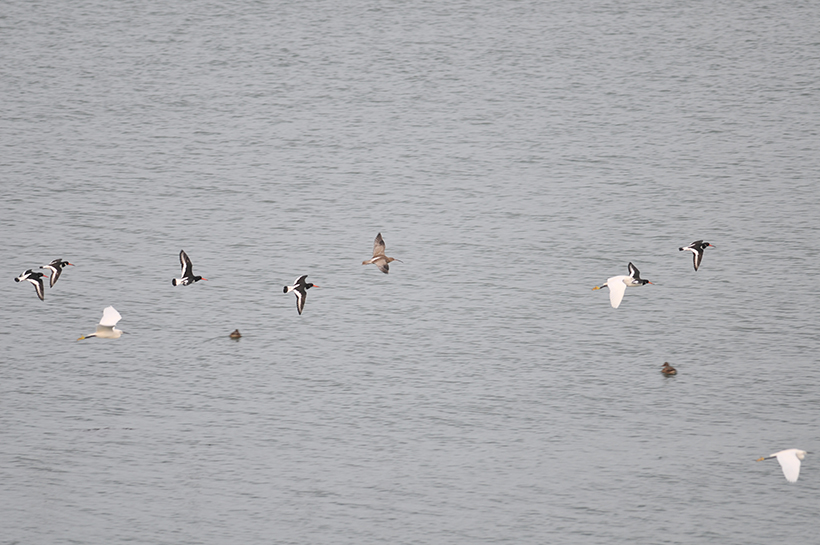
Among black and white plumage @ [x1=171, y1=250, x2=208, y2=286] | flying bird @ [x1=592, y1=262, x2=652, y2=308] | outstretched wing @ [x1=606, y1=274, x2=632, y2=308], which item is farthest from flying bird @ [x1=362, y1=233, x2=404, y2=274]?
outstretched wing @ [x1=606, y1=274, x2=632, y2=308]

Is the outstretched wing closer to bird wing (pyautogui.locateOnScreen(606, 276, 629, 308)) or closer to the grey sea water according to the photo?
bird wing (pyautogui.locateOnScreen(606, 276, 629, 308))

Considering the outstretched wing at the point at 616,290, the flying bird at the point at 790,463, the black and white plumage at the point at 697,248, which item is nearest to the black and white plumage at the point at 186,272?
the outstretched wing at the point at 616,290

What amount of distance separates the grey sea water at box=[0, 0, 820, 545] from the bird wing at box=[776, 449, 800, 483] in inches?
79.2

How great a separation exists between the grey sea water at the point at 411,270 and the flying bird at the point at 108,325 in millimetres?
3382

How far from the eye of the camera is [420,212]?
220ft

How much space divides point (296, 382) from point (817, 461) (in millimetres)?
18406

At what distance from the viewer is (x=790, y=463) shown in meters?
35.1

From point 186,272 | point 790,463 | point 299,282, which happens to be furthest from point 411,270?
point 790,463

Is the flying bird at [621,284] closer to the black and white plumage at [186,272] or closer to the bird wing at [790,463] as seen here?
the bird wing at [790,463]

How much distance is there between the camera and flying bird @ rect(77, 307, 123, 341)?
131 feet

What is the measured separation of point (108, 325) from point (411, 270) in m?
20.4

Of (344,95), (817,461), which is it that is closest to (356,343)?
(817,461)

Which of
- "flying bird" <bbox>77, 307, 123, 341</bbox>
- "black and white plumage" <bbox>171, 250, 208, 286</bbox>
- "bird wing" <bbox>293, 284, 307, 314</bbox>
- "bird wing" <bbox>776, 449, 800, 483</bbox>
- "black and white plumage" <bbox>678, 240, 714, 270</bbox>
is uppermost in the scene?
"black and white plumage" <bbox>678, 240, 714, 270</bbox>

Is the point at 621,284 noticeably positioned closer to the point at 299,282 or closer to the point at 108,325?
the point at 299,282
